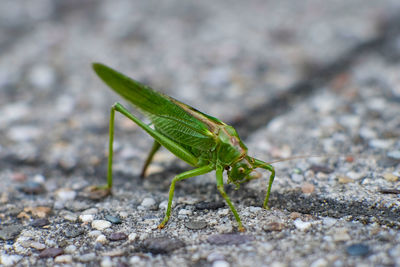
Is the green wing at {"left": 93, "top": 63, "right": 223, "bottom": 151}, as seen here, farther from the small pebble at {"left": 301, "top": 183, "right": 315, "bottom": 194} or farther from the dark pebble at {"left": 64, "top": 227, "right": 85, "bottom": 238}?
the dark pebble at {"left": 64, "top": 227, "right": 85, "bottom": 238}

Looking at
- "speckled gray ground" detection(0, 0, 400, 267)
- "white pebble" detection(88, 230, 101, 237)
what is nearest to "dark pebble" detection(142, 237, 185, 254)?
"speckled gray ground" detection(0, 0, 400, 267)

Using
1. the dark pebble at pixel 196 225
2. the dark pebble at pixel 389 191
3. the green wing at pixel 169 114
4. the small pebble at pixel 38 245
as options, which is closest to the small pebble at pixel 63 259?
the small pebble at pixel 38 245

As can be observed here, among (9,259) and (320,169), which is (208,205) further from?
(9,259)

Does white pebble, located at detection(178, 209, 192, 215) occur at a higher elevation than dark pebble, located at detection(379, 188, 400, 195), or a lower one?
lower

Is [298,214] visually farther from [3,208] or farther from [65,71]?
[65,71]

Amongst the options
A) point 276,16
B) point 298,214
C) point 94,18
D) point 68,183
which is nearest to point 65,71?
point 94,18

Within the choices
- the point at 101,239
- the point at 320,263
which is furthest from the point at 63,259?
the point at 320,263
